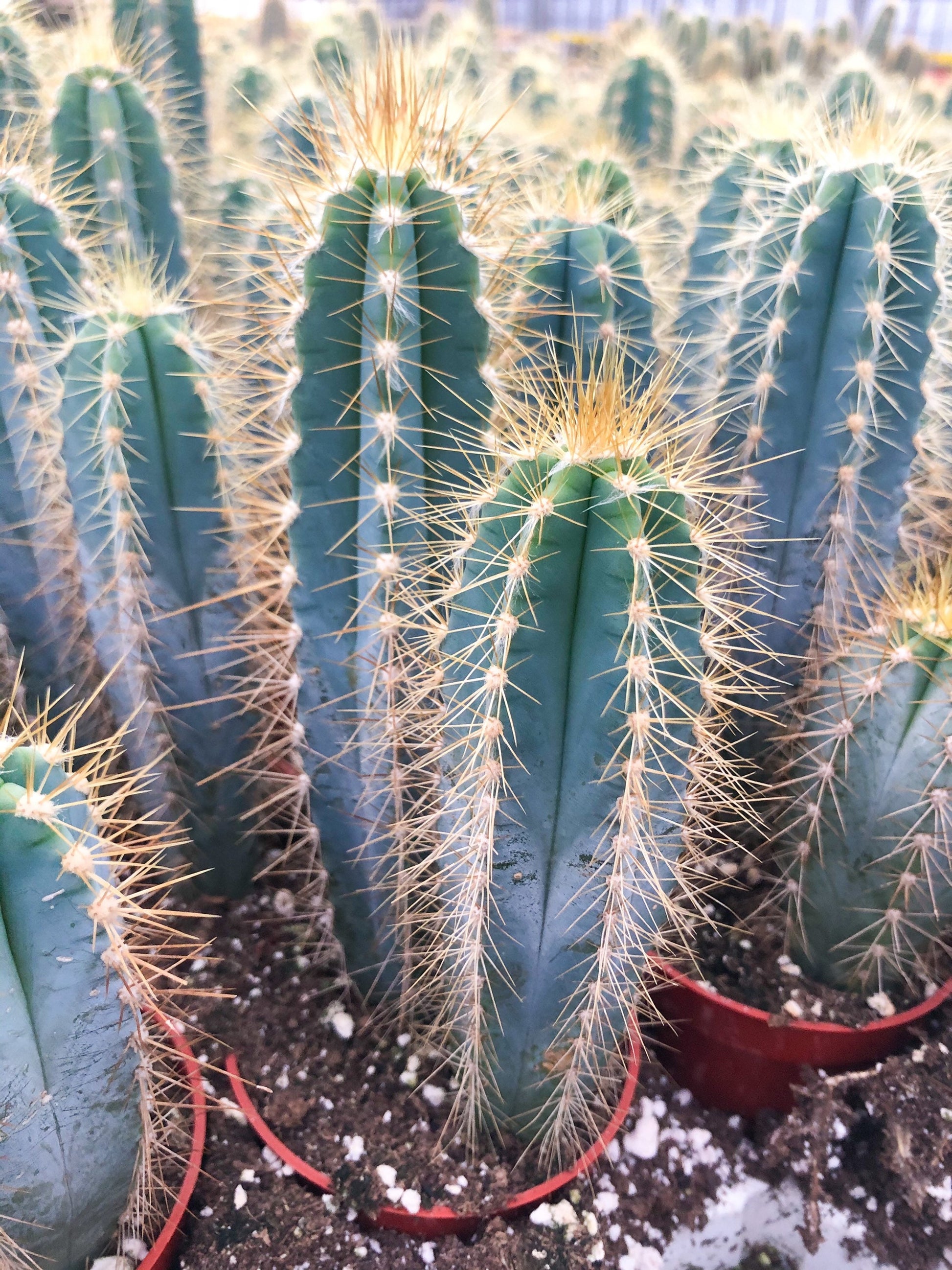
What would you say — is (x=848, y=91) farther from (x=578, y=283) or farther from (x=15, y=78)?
(x=15, y=78)

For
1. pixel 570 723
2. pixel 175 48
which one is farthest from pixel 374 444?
pixel 175 48

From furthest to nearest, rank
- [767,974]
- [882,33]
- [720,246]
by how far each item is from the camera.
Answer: [882,33] → [720,246] → [767,974]

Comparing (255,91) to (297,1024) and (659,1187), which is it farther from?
(659,1187)

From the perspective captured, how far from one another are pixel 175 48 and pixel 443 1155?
3876mm

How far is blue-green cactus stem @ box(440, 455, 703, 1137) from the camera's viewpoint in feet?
3.67

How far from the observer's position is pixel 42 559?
1901 millimetres

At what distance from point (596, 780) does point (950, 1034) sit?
1.10 m

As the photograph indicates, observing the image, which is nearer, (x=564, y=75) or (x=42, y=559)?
(x=42, y=559)

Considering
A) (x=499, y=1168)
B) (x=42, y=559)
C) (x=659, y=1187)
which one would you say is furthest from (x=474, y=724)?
(x=42, y=559)

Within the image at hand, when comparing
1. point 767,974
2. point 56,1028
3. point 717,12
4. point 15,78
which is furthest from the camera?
point 717,12

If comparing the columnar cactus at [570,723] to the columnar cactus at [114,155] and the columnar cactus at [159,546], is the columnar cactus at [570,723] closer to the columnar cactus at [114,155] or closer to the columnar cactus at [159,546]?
the columnar cactus at [159,546]

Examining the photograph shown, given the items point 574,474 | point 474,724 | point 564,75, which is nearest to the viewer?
point 574,474

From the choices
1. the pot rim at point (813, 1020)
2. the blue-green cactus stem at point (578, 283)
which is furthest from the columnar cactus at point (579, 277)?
the pot rim at point (813, 1020)

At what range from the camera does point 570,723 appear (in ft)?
3.95
